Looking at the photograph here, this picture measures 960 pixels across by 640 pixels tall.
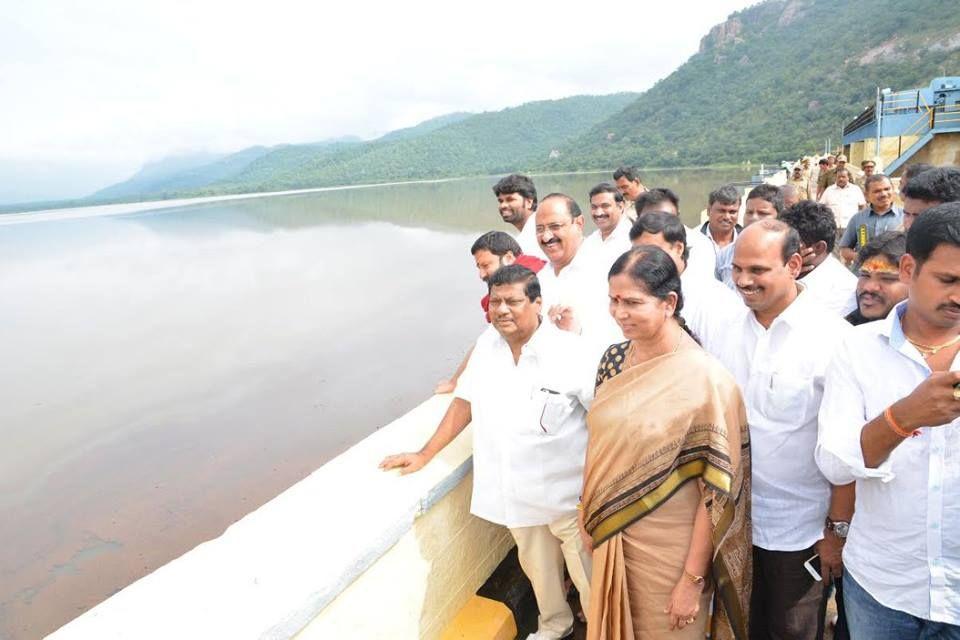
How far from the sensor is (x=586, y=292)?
10.0 ft

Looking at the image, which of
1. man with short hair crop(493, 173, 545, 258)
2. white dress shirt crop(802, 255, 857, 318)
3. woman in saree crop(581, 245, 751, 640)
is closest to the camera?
woman in saree crop(581, 245, 751, 640)

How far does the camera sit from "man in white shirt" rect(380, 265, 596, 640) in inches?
80.4

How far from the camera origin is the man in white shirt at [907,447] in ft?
4.12

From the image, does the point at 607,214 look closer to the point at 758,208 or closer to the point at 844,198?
the point at 758,208

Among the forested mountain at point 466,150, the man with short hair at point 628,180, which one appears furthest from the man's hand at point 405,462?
the forested mountain at point 466,150

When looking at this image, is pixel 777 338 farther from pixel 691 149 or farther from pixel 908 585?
pixel 691 149

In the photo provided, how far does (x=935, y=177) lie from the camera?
2646 millimetres

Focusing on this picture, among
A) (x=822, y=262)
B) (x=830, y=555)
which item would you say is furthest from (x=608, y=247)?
(x=830, y=555)

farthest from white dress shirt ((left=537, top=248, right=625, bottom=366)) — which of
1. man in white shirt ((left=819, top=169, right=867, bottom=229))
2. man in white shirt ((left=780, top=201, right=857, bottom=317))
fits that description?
man in white shirt ((left=819, top=169, right=867, bottom=229))

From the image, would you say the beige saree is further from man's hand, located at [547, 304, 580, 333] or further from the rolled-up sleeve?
man's hand, located at [547, 304, 580, 333]

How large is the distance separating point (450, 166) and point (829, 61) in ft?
228

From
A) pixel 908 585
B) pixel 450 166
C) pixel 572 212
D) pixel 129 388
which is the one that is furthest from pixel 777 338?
pixel 450 166

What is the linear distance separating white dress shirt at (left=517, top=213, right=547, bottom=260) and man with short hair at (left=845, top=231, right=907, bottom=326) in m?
2.12

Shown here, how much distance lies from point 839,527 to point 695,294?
1091 mm
